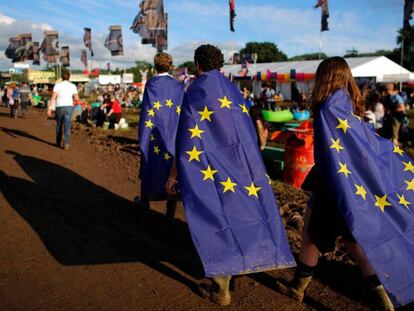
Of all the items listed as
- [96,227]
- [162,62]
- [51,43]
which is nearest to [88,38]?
[51,43]

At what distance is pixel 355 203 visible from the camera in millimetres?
2861

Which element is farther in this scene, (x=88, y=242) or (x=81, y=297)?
(x=88, y=242)

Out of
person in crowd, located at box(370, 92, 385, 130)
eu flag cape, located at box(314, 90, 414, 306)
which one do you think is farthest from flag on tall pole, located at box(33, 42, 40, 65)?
eu flag cape, located at box(314, 90, 414, 306)

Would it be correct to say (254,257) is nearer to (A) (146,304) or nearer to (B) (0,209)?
(A) (146,304)

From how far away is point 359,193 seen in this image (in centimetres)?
290

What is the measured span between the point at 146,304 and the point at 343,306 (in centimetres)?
159

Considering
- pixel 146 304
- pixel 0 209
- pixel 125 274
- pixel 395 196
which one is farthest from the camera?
pixel 0 209

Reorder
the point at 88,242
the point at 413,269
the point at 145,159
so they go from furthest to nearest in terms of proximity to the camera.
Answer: the point at 145,159 < the point at 88,242 < the point at 413,269

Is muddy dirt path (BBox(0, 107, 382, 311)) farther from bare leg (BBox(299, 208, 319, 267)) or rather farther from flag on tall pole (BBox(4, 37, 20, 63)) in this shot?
flag on tall pole (BBox(4, 37, 20, 63))

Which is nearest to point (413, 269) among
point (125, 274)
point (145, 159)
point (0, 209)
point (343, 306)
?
point (343, 306)

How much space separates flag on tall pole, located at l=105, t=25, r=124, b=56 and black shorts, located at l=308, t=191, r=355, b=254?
29.7 meters

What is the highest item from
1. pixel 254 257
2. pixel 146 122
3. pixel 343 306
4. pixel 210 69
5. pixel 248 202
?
pixel 210 69

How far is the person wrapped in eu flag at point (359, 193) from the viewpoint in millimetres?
2820

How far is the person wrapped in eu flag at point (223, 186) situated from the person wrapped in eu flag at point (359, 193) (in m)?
0.40
